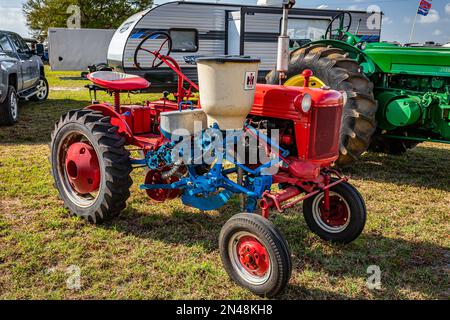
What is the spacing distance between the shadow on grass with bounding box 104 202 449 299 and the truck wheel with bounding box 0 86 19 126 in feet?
16.3

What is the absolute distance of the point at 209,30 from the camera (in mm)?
11539

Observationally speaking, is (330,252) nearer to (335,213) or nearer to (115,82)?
(335,213)

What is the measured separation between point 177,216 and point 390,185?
8.55ft

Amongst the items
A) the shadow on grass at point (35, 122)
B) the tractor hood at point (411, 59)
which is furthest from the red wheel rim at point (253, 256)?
the shadow on grass at point (35, 122)

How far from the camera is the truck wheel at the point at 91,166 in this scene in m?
3.60

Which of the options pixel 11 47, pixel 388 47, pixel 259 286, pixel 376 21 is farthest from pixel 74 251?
pixel 376 21

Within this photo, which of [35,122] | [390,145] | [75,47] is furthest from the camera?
[75,47]

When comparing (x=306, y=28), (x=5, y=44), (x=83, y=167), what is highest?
(x=306, y=28)

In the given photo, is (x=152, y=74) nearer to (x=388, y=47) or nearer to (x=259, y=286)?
(x=388, y=47)

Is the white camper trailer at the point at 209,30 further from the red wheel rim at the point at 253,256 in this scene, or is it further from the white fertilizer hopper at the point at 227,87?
the red wheel rim at the point at 253,256

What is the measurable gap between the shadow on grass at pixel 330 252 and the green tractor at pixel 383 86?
154 cm

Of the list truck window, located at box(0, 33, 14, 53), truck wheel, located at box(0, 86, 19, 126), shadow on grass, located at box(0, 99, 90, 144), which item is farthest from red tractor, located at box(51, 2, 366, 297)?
truck window, located at box(0, 33, 14, 53)

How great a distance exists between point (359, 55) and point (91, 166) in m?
3.94

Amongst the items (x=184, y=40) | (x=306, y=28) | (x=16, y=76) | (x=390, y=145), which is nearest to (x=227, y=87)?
(x=390, y=145)
